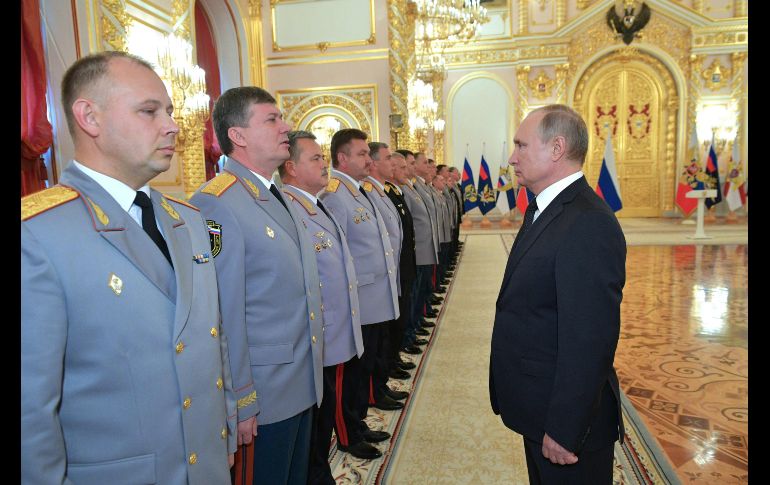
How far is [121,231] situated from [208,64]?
21.4ft

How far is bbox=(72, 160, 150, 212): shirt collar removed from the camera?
1.07 metres

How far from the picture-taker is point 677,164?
44.7 feet

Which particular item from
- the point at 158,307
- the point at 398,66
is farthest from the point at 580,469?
the point at 398,66

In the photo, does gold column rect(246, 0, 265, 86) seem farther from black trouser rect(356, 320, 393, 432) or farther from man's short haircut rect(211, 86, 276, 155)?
man's short haircut rect(211, 86, 276, 155)

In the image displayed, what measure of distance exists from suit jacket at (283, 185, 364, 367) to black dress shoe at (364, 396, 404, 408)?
89cm

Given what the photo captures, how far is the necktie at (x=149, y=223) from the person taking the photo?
1138 mm

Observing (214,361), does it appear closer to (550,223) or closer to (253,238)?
(253,238)

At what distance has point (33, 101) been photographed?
3348 mm

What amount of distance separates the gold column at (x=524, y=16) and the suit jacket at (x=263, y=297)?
13.9m

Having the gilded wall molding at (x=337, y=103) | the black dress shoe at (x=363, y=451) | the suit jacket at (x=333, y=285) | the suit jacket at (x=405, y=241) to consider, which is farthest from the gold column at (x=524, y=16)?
the black dress shoe at (x=363, y=451)

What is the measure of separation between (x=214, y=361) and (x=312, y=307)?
59cm

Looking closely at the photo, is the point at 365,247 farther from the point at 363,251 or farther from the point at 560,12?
the point at 560,12

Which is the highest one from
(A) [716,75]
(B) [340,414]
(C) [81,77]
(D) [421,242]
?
(A) [716,75]
